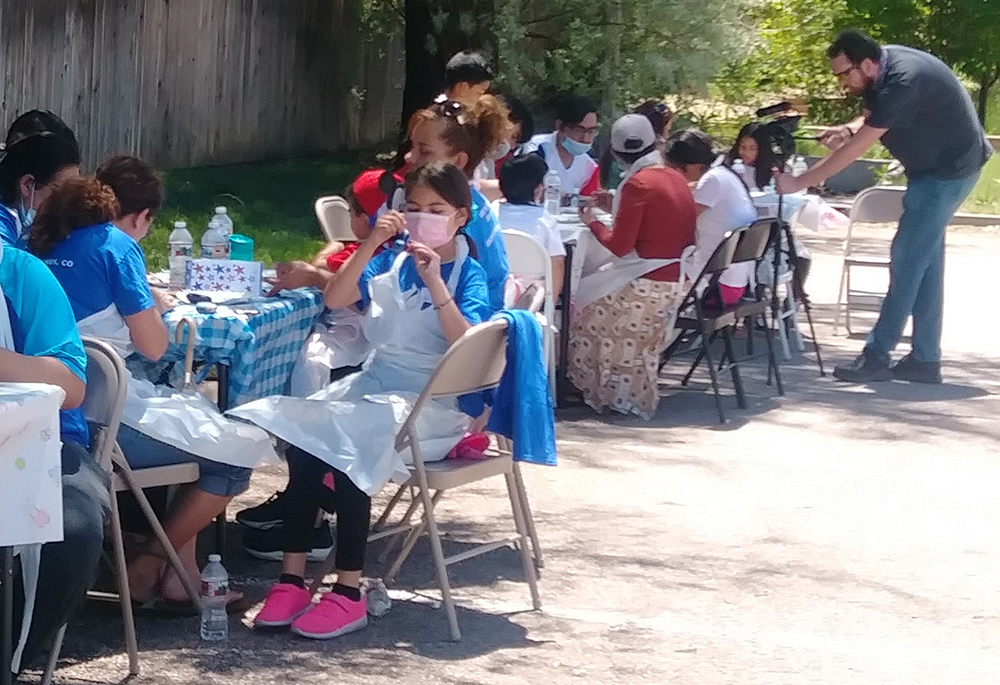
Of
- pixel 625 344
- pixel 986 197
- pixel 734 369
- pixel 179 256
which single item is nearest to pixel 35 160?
pixel 179 256

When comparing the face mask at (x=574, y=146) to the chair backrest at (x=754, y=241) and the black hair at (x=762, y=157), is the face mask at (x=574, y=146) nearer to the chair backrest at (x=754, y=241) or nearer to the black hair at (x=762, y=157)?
the black hair at (x=762, y=157)

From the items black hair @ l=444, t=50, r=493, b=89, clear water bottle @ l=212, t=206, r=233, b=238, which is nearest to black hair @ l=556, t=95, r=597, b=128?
black hair @ l=444, t=50, r=493, b=89

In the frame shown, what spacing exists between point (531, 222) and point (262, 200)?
8.29 m

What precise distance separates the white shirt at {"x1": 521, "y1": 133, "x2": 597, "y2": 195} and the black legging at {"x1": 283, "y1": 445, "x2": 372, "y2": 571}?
466cm

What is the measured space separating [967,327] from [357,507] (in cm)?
738

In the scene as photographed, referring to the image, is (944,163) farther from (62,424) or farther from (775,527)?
(62,424)

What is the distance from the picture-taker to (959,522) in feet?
20.4

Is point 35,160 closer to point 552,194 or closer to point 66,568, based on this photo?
point 66,568

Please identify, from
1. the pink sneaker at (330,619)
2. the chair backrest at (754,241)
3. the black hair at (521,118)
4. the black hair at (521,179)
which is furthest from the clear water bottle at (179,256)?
the black hair at (521,118)

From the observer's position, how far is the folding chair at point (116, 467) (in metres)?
4.07

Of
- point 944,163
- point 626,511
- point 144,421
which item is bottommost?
point 626,511

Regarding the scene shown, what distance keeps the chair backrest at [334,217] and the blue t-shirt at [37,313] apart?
11.6 ft

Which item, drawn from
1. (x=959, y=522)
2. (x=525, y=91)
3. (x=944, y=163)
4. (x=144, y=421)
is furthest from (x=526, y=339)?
(x=525, y=91)

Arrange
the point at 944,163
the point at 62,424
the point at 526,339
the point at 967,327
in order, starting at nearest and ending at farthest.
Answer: the point at 62,424 < the point at 526,339 < the point at 944,163 < the point at 967,327
